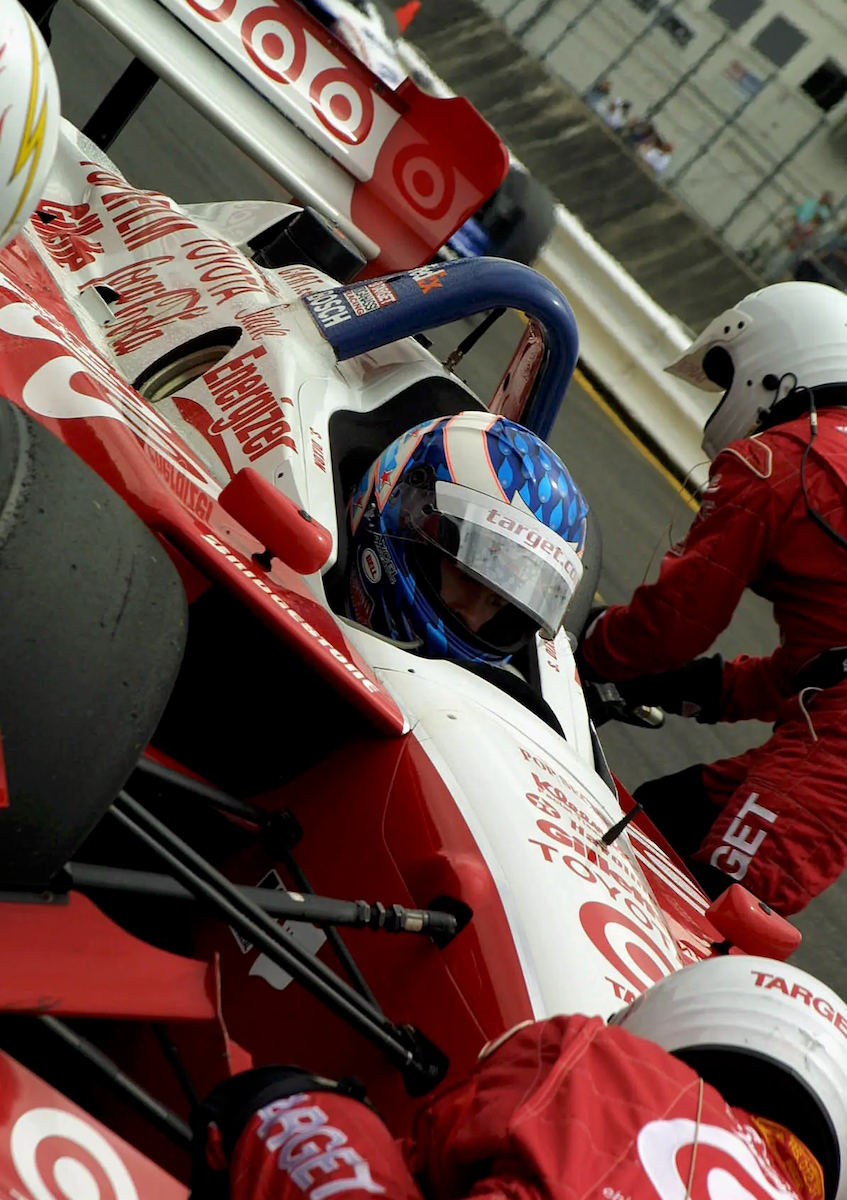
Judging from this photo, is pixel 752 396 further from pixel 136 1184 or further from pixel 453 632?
pixel 136 1184

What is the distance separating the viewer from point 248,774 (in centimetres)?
209

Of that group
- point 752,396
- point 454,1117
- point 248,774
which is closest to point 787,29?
point 752,396

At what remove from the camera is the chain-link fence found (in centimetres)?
1101

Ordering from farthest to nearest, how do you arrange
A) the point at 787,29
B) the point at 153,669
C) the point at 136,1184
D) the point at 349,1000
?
the point at 787,29
the point at 349,1000
the point at 153,669
the point at 136,1184

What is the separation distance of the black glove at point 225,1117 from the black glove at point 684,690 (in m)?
2.88

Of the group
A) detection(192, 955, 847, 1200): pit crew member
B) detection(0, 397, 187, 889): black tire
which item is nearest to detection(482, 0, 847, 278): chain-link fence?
detection(0, 397, 187, 889): black tire

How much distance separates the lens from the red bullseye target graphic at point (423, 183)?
385cm

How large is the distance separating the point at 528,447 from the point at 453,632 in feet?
1.39

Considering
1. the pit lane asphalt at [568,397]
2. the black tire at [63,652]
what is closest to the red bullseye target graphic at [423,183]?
the pit lane asphalt at [568,397]

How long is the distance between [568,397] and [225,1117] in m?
6.20

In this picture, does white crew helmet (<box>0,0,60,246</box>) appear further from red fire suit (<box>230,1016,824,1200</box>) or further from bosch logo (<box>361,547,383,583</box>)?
bosch logo (<box>361,547,383,583</box>)

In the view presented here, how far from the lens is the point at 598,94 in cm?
1129

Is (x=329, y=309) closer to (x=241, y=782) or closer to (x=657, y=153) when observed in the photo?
(x=241, y=782)

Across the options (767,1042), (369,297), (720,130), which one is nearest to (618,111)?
(720,130)
